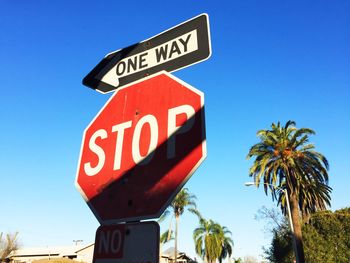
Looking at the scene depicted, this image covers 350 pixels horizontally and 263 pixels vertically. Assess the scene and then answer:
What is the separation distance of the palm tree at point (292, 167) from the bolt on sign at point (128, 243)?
25.1 m

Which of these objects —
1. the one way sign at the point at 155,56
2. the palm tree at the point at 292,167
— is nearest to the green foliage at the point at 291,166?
the palm tree at the point at 292,167

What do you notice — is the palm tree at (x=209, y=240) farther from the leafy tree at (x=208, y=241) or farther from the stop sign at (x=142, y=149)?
the stop sign at (x=142, y=149)

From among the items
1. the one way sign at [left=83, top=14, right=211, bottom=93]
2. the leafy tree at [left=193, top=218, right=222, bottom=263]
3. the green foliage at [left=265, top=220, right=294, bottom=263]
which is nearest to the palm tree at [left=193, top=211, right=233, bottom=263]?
the leafy tree at [left=193, top=218, right=222, bottom=263]

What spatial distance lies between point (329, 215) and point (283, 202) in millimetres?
4616

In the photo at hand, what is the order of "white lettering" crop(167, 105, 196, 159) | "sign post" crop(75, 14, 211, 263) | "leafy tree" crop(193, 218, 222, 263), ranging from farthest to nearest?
"leafy tree" crop(193, 218, 222, 263)
"white lettering" crop(167, 105, 196, 159)
"sign post" crop(75, 14, 211, 263)

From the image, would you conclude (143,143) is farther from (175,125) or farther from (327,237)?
(327,237)

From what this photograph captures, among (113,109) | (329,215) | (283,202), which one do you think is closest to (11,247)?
(283,202)

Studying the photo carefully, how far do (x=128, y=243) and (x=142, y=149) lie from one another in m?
0.62

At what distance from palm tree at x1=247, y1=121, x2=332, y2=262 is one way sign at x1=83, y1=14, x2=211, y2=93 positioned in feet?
80.2

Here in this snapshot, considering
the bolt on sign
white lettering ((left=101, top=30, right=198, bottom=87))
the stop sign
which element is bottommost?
the bolt on sign

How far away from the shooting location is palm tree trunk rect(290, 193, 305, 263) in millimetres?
23859

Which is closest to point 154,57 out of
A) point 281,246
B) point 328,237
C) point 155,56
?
point 155,56

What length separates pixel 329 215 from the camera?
25438 millimetres

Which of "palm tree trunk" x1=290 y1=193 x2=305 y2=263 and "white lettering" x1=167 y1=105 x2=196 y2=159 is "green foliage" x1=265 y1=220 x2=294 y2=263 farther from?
"white lettering" x1=167 y1=105 x2=196 y2=159
